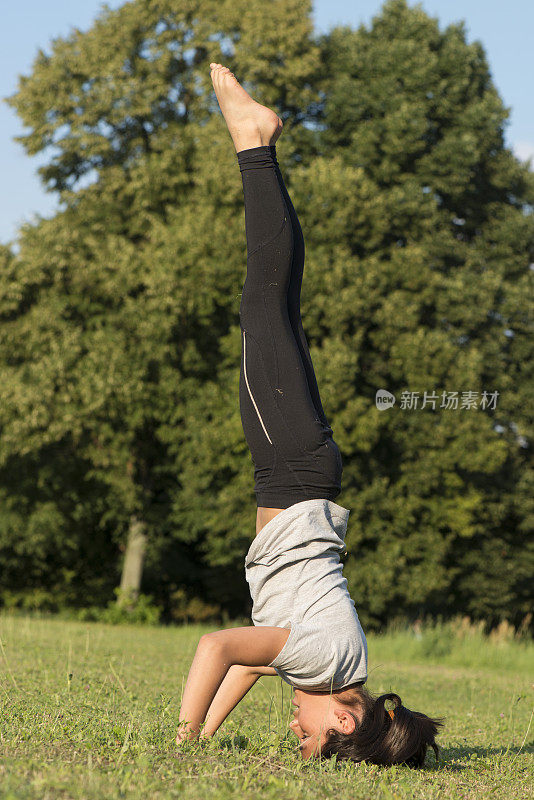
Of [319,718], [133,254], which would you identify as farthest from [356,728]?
[133,254]

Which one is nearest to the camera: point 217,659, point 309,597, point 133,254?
point 217,659

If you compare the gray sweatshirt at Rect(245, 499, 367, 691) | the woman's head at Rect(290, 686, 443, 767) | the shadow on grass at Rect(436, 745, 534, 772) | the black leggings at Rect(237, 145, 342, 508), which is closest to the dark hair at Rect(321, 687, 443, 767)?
the woman's head at Rect(290, 686, 443, 767)

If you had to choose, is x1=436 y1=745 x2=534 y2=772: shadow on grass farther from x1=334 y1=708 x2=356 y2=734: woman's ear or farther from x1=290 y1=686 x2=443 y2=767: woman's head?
x1=334 y1=708 x2=356 y2=734: woman's ear

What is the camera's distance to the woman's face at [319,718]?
12.4 feet

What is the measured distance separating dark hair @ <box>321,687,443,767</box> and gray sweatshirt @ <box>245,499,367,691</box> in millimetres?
190

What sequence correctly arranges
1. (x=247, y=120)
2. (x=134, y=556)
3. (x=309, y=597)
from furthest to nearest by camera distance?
(x=134, y=556), (x=247, y=120), (x=309, y=597)

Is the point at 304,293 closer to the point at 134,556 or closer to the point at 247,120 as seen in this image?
the point at 134,556

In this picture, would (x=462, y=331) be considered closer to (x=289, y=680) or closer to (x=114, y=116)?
(x=114, y=116)

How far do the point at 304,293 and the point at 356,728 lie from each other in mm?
17767

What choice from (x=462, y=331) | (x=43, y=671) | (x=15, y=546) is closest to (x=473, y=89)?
(x=462, y=331)

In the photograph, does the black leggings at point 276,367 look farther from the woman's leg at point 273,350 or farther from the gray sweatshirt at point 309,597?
the gray sweatshirt at point 309,597

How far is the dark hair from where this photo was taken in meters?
3.80

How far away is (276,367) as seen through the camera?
413 centimetres

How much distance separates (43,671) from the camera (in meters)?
6.69
